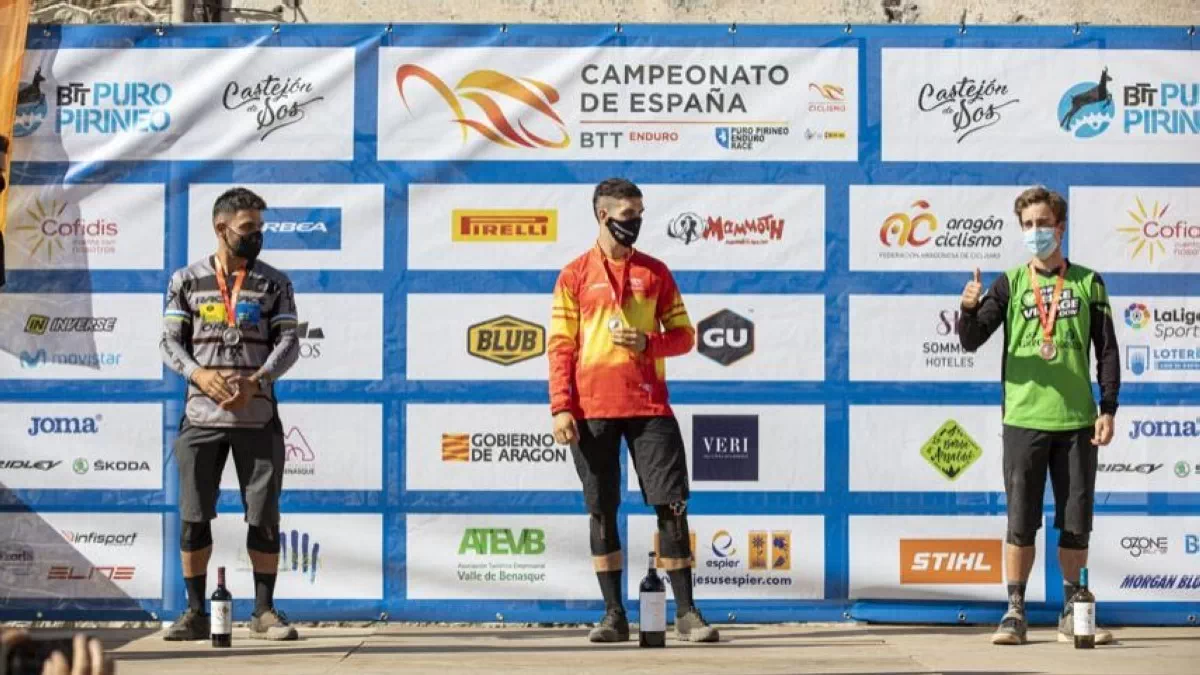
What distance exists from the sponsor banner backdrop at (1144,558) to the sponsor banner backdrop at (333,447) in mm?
3164

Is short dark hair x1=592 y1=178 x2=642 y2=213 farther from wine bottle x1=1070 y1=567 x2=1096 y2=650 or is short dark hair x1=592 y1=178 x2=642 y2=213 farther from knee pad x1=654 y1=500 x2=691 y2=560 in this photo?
wine bottle x1=1070 y1=567 x2=1096 y2=650

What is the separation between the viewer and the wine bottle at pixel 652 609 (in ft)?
22.2

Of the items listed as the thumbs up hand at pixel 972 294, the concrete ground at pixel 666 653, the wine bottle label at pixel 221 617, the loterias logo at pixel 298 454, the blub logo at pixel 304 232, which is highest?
the blub logo at pixel 304 232

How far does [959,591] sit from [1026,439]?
1109 mm

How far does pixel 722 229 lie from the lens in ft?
26.1

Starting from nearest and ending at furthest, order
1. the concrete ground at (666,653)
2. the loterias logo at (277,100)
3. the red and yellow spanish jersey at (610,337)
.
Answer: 1. the concrete ground at (666,653)
2. the red and yellow spanish jersey at (610,337)
3. the loterias logo at (277,100)

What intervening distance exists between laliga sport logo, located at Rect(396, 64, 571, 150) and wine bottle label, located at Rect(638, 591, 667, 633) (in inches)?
86.3

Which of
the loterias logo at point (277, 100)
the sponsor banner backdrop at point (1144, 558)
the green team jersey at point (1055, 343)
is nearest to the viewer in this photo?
the green team jersey at point (1055, 343)

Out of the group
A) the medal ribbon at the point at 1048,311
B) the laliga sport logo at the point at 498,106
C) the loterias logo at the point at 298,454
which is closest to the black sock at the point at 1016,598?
the medal ribbon at the point at 1048,311

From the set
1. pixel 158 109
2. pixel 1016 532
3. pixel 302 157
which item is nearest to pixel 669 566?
pixel 1016 532

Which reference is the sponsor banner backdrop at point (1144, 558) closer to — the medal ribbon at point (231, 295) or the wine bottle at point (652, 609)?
the wine bottle at point (652, 609)

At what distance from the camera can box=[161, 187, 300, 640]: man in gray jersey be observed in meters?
7.08

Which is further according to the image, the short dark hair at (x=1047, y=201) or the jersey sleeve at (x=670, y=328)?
the short dark hair at (x=1047, y=201)

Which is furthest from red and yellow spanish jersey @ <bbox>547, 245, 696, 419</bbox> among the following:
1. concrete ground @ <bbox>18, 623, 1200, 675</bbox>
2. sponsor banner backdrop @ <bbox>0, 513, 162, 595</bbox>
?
sponsor banner backdrop @ <bbox>0, 513, 162, 595</bbox>
